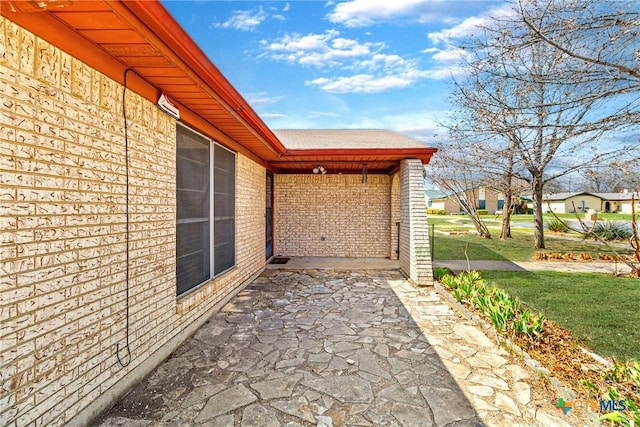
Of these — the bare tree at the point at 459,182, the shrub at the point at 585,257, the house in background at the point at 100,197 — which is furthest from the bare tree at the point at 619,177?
the bare tree at the point at 459,182

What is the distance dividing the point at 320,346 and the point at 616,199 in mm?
71548

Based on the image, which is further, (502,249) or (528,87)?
(502,249)

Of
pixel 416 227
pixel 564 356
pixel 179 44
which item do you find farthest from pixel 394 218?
pixel 179 44

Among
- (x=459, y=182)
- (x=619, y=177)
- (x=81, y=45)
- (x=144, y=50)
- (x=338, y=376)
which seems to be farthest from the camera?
(x=459, y=182)

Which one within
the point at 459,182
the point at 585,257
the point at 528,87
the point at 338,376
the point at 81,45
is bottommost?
the point at 338,376

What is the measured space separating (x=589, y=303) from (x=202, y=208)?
256 inches

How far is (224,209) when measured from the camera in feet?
17.8

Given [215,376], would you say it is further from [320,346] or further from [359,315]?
[359,315]

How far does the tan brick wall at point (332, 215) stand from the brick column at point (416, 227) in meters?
2.35

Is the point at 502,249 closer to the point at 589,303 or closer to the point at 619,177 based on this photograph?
the point at 589,303

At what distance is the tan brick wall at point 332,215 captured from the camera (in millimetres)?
9836

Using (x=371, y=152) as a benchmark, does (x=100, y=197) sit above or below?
below

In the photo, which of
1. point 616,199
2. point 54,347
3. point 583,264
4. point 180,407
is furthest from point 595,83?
point 616,199

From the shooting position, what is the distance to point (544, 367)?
3.18m
